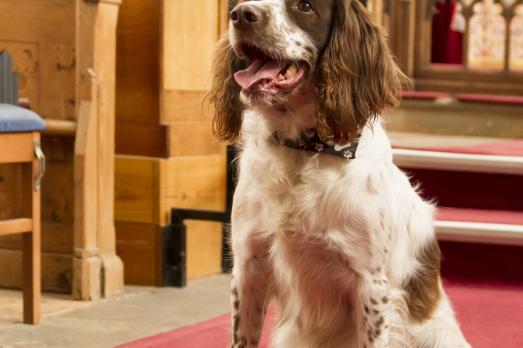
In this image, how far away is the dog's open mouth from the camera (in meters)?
Answer: 2.34

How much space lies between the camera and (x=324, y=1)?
2410 millimetres

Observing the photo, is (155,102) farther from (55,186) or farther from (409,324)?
(409,324)

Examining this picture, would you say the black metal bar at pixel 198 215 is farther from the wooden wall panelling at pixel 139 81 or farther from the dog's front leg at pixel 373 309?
the dog's front leg at pixel 373 309

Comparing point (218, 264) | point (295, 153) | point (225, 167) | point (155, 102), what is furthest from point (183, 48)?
point (295, 153)

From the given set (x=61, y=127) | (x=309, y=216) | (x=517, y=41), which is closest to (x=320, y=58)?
(x=309, y=216)

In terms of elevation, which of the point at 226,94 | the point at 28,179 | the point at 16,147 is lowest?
the point at 28,179

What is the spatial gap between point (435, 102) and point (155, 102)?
206 centimetres

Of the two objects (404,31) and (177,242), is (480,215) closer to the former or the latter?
(177,242)

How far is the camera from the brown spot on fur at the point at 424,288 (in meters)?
2.68

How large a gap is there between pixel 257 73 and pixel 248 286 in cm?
55

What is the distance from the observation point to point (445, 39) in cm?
630

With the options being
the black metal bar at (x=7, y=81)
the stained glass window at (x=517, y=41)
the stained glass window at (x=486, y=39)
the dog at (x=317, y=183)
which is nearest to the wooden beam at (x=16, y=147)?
the black metal bar at (x=7, y=81)

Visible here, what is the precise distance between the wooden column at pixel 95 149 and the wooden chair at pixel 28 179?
395 millimetres

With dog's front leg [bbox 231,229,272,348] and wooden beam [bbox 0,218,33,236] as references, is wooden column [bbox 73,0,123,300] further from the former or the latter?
dog's front leg [bbox 231,229,272,348]
